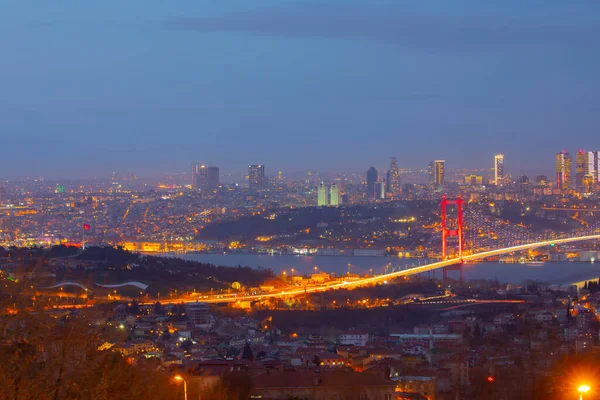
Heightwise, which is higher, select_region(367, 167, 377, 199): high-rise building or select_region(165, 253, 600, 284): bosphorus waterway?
select_region(367, 167, 377, 199): high-rise building

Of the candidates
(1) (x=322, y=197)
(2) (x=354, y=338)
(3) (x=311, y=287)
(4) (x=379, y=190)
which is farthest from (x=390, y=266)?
(4) (x=379, y=190)

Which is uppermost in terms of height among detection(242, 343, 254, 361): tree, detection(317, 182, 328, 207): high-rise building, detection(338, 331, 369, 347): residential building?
detection(317, 182, 328, 207): high-rise building

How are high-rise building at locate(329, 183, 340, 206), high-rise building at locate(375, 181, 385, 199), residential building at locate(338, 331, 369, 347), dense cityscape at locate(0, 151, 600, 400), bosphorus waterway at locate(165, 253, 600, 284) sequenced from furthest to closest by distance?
high-rise building at locate(375, 181, 385, 199)
high-rise building at locate(329, 183, 340, 206)
bosphorus waterway at locate(165, 253, 600, 284)
residential building at locate(338, 331, 369, 347)
dense cityscape at locate(0, 151, 600, 400)

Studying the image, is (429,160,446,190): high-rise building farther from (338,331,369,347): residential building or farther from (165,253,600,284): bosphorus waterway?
(338,331,369,347): residential building

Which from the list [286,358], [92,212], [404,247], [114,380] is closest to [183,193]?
[92,212]

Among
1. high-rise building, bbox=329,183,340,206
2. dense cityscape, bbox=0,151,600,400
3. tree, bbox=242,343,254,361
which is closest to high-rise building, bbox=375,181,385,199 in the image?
dense cityscape, bbox=0,151,600,400
